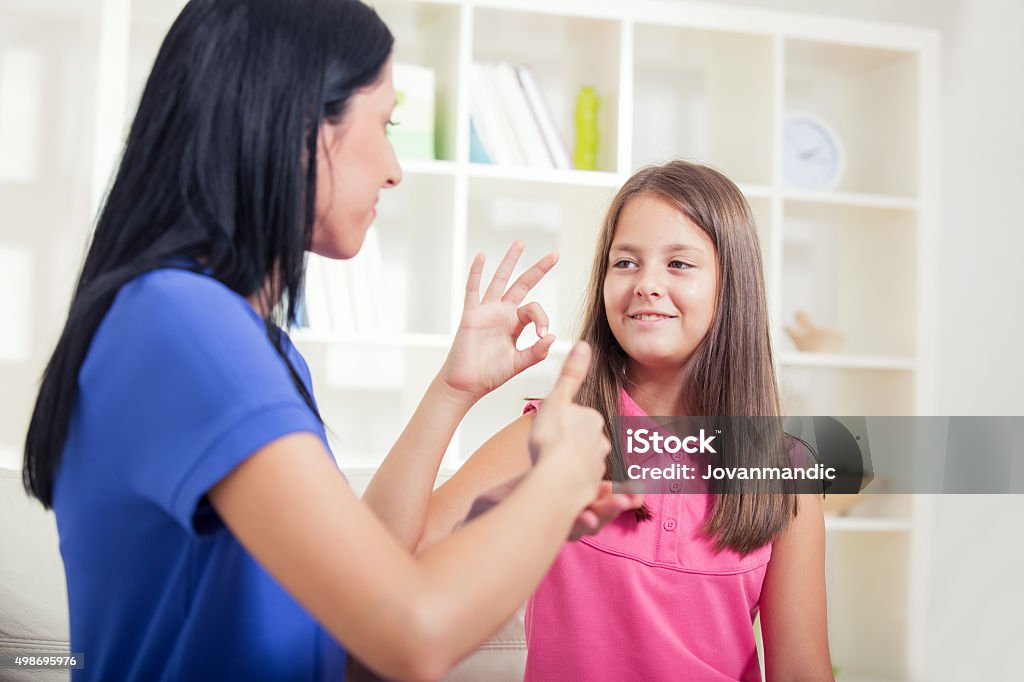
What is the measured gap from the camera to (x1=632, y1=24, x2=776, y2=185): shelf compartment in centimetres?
269

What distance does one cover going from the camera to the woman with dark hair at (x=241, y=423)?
0.65 metres

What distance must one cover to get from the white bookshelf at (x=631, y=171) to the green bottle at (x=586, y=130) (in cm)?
4

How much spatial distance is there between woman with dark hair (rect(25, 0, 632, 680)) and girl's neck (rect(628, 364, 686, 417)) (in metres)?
0.71

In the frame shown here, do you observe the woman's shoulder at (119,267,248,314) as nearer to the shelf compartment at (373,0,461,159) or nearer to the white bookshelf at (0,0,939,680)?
the white bookshelf at (0,0,939,680)

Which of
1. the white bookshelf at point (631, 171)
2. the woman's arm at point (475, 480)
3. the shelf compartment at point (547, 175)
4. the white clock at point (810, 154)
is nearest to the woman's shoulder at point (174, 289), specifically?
the woman's arm at point (475, 480)

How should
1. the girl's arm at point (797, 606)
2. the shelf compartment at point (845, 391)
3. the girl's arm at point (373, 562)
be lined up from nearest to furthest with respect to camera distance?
the girl's arm at point (373, 562) < the girl's arm at point (797, 606) < the shelf compartment at point (845, 391)

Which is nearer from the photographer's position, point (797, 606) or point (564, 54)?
point (797, 606)

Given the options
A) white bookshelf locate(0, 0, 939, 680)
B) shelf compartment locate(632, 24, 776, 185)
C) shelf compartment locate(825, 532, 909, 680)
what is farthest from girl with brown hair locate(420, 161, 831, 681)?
shelf compartment locate(825, 532, 909, 680)

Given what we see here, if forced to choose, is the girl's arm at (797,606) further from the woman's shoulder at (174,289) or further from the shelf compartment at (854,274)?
the shelf compartment at (854,274)

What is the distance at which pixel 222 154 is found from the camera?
79cm

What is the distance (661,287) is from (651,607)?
47cm

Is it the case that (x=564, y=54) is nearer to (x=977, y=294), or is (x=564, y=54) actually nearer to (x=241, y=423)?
(x=977, y=294)

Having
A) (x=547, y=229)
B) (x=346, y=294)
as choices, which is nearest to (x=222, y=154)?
(x=346, y=294)

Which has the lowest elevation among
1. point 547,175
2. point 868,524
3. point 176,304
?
point 868,524
